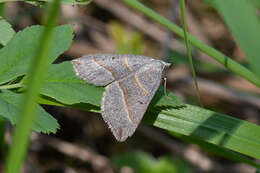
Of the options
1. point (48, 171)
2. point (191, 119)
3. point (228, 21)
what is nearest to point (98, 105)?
point (191, 119)

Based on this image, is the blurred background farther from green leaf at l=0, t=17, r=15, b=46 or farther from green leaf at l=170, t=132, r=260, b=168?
green leaf at l=0, t=17, r=15, b=46

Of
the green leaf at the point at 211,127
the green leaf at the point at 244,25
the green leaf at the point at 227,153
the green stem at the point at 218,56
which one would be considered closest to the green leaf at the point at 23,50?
the green stem at the point at 218,56

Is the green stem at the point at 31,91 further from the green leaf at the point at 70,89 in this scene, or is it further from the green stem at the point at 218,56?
the green stem at the point at 218,56

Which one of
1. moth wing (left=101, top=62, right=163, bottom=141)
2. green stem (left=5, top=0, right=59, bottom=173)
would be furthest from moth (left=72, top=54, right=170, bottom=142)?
green stem (left=5, top=0, right=59, bottom=173)

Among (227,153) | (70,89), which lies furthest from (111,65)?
(227,153)

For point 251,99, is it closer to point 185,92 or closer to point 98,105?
point 185,92
